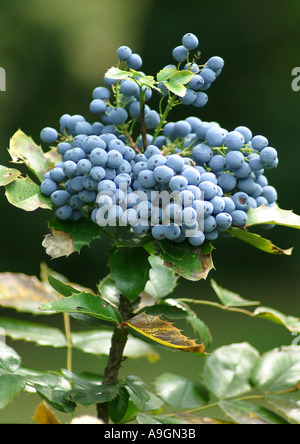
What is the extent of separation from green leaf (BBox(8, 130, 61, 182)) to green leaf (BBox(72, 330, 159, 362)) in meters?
0.26

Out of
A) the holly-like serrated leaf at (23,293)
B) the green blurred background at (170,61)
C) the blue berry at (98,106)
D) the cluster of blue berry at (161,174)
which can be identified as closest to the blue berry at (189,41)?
the cluster of blue berry at (161,174)

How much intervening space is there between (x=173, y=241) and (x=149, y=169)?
72 mm

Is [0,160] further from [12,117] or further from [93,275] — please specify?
[93,275]

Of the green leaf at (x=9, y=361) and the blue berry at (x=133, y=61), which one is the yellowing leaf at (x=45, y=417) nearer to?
the green leaf at (x=9, y=361)

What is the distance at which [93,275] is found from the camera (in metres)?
2.61

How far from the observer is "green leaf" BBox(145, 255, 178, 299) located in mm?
610

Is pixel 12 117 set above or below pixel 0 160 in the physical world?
above

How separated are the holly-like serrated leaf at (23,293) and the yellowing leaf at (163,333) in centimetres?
18

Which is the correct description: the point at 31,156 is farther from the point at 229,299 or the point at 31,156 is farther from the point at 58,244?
the point at 229,299

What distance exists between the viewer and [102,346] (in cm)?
70

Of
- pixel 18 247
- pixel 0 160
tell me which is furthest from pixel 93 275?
pixel 0 160

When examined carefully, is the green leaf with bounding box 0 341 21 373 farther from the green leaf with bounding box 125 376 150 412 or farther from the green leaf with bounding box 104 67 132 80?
the green leaf with bounding box 104 67 132 80

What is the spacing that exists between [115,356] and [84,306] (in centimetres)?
13

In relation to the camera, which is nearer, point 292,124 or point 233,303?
point 233,303
